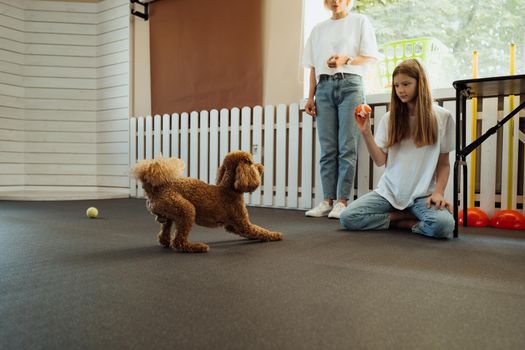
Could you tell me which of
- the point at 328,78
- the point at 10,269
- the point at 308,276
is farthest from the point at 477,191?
the point at 10,269

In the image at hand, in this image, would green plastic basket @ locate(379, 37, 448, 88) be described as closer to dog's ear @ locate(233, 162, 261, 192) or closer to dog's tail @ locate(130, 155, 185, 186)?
dog's ear @ locate(233, 162, 261, 192)

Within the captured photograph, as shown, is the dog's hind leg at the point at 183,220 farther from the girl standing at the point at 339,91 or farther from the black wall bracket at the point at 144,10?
the black wall bracket at the point at 144,10

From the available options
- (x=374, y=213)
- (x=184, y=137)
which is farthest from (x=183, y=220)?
(x=184, y=137)

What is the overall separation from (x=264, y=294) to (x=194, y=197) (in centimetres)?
69

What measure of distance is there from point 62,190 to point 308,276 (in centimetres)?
433

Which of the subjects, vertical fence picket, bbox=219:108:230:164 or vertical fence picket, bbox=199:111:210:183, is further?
vertical fence picket, bbox=199:111:210:183

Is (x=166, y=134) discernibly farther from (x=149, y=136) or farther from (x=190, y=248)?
(x=190, y=248)

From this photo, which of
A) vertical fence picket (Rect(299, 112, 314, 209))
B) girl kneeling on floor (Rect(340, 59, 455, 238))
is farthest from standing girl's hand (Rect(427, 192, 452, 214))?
vertical fence picket (Rect(299, 112, 314, 209))

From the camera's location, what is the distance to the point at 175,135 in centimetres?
421

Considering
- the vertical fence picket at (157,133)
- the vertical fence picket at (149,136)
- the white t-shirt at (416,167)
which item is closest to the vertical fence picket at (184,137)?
the vertical fence picket at (157,133)

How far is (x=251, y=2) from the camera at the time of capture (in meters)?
3.75

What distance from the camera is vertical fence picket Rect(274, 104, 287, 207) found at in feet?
11.4

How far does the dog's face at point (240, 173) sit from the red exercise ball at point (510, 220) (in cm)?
161

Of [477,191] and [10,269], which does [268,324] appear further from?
[477,191]
